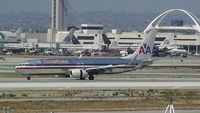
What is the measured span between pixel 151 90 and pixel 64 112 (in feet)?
57.7

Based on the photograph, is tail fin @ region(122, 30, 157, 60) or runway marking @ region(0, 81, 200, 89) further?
tail fin @ region(122, 30, 157, 60)

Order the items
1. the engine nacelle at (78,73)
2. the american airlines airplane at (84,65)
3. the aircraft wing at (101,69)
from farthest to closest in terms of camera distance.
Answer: the aircraft wing at (101,69), the american airlines airplane at (84,65), the engine nacelle at (78,73)

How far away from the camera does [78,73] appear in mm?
73250

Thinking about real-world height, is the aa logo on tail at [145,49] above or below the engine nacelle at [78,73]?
above

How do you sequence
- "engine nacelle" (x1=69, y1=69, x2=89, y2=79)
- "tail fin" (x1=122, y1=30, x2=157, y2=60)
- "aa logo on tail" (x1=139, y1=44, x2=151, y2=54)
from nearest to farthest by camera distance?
"engine nacelle" (x1=69, y1=69, x2=89, y2=79)
"tail fin" (x1=122, y1=30, x2=157, y2=60)
"aa logo on tail" (x1=139, y1=44, x2=151, y2=54)

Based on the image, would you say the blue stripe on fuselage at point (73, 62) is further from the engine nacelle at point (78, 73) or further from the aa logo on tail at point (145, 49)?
the aa logo on tail at point (145, 49)

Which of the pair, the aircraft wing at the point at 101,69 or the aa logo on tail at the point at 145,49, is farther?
the aa logo on tail at the point at 145,49

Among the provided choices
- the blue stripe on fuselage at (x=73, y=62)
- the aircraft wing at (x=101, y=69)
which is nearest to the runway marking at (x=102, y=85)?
the aircraft wing at (x=101, y=69)

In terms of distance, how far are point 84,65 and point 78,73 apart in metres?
4.15

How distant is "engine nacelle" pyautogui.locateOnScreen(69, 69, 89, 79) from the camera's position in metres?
73.1

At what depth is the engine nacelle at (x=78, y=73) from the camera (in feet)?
240

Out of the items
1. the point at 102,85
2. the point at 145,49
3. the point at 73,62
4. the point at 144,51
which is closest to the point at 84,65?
the point at 73,62

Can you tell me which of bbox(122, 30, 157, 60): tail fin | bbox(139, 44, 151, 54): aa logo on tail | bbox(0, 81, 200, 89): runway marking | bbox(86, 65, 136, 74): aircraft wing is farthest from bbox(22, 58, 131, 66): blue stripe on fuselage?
bbox(0, 81, 200, 89): runway marking

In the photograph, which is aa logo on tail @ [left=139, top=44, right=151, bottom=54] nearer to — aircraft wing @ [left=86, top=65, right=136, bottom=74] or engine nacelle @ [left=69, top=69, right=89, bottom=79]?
aircraft wing @ [left=86, top=65, right=136, bottom=74]
